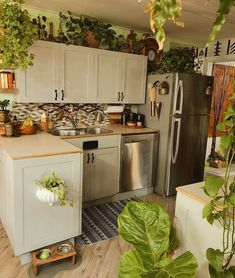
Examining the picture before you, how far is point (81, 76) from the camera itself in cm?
316

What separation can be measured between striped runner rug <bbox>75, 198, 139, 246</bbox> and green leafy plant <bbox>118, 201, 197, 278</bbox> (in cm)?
149

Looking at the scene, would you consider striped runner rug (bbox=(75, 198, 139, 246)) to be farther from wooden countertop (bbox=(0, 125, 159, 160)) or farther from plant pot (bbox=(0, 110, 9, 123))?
plant pot (bbox=(0, 110, 9, 123))

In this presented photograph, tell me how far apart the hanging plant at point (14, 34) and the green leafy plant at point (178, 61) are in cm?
179

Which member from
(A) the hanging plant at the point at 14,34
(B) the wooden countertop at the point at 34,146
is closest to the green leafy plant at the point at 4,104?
(B) the wooden countertop at the point at 34,146

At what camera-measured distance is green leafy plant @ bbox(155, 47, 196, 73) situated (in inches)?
132

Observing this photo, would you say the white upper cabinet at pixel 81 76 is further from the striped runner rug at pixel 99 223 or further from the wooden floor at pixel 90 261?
the wooden floor at pixel 90 261

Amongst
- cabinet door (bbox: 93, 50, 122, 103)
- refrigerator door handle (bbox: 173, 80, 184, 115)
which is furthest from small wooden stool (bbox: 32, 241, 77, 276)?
refrigerator door handle (bbox: 173, 80, 184, 115)

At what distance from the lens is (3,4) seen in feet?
7.21

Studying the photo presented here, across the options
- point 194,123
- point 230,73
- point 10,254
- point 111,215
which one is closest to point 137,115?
point 194,123

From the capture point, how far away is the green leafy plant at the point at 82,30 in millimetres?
3146

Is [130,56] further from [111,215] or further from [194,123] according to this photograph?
[111,215]

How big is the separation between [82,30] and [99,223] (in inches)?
94.6

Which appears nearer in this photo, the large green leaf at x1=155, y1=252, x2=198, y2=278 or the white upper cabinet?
the large green leaf at x1=155, y1=252, x2=198, y2=278

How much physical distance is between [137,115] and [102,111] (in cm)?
54
